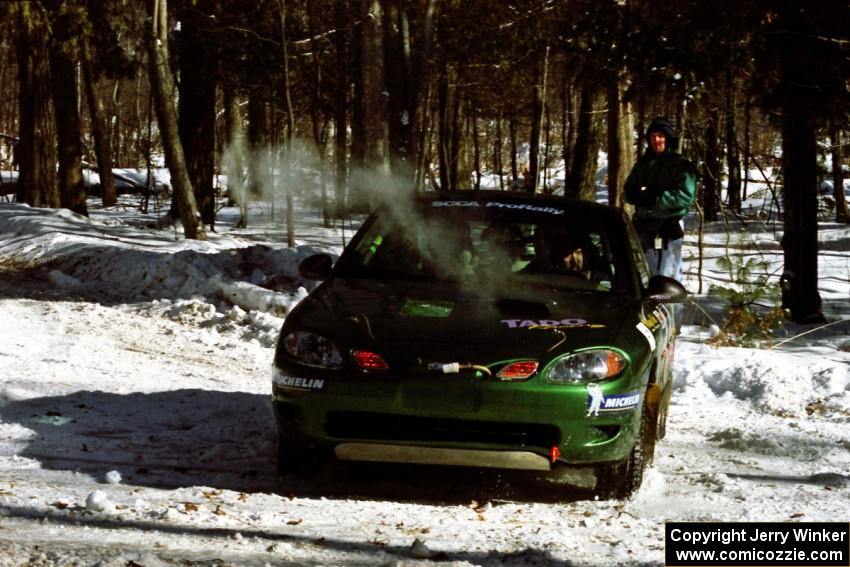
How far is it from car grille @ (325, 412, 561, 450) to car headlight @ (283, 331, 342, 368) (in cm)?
28

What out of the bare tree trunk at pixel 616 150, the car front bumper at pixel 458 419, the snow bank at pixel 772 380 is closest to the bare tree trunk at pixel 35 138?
the bare tree trunk at pixel 616 150

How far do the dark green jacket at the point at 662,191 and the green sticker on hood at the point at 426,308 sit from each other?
15.4 feet

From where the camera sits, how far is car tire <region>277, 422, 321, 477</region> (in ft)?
17.9

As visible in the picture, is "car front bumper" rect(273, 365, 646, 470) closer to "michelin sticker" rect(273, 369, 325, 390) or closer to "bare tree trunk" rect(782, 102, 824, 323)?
"michelin sticker" rect(273, 369, 325, 390)

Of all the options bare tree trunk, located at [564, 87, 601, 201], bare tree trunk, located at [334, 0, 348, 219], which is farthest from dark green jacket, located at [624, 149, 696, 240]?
bare tree trunk, located at [334, 0, 348, 219]

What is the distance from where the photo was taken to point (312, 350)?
5.42 metres

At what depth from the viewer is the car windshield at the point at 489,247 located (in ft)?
20.9

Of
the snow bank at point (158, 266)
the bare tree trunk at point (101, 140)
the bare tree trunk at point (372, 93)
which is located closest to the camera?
the snow bank at point (158, 266)

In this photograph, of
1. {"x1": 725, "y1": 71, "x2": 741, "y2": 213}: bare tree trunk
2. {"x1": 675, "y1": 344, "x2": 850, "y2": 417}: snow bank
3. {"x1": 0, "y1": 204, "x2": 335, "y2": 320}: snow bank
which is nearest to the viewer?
{"x1": 675, "y1": 344, "x2": 850, "y2": 417}: snow bank

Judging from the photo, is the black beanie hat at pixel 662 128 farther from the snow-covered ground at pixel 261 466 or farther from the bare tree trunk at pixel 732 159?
the bare tree trunk at pixel 732 159

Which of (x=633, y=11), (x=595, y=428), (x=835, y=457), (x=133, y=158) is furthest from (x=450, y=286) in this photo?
(x=133, y=158)

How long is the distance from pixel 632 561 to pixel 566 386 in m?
0.93

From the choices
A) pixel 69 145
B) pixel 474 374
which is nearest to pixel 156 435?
pixel 474 374

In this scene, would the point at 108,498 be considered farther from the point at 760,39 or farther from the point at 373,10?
the point at 373,10
